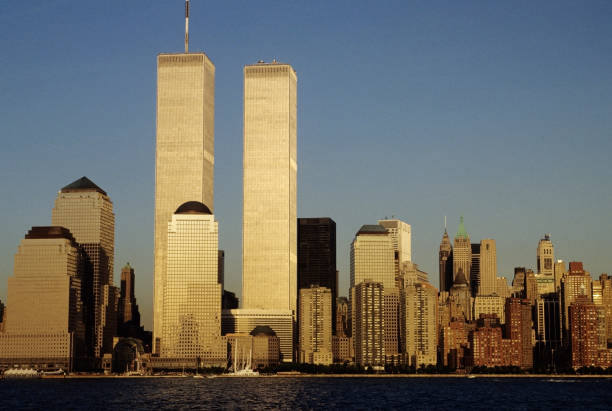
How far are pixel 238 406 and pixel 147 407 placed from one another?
17302mm

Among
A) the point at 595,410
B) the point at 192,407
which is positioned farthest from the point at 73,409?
the point at 595,410

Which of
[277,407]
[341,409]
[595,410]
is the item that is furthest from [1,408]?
[595,410]

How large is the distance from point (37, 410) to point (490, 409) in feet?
278

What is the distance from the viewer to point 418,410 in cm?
19288

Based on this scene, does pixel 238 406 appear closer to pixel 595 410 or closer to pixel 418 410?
pixel 418 410

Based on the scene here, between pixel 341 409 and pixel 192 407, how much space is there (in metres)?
28.1

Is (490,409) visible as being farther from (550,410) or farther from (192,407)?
(192,407)

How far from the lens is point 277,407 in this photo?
196625 millimetres

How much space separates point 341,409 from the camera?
191m

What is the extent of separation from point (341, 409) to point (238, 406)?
21.4 metres

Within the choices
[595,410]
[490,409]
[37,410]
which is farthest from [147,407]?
[595,410]

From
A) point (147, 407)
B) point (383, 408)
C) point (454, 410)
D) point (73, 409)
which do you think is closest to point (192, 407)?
point (147, 407)

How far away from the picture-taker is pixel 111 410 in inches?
7461

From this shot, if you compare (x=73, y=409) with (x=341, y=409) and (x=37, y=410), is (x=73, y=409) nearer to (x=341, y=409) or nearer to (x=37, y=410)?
(x=37, y=410)
